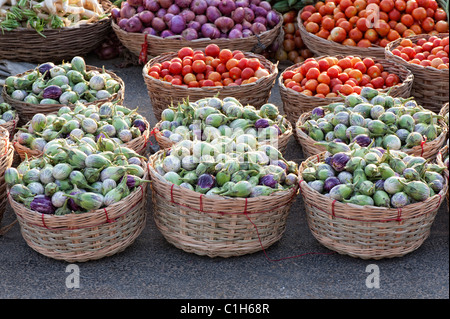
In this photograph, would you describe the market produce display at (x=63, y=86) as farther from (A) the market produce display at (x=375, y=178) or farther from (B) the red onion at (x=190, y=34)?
(A) the market produce display at (x=375, y=178)

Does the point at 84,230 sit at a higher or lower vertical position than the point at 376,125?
lower

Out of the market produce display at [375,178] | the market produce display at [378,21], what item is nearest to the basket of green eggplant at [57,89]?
the market produce display at [375,178]

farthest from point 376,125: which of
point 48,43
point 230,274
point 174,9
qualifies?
point 48,43

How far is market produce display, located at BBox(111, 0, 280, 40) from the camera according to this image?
4.98 metres

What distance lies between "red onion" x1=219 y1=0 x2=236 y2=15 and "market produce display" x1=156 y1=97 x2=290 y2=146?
181cm

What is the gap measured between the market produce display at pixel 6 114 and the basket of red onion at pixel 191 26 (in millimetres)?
1526

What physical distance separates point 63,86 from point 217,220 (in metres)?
1.72

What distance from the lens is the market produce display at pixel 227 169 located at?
108 inches

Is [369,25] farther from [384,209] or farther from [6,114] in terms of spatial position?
[6,114]

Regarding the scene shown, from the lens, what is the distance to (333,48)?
16.0ft

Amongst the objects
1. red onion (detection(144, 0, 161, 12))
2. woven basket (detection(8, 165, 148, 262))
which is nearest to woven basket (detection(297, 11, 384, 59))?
red onion (detection(144, 0, 161, 12))

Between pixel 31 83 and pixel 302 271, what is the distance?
234 cm

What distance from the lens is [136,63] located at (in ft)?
18.8

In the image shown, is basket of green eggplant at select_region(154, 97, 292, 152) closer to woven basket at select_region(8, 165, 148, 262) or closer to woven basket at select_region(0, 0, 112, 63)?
woven basket at select_region(8, 165, 148, 262)
